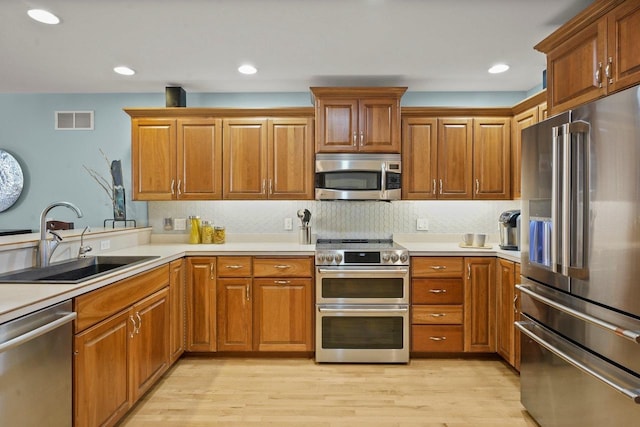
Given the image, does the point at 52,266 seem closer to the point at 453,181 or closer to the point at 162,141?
the point at 162,141

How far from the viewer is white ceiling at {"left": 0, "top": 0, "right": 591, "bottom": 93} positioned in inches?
88.8

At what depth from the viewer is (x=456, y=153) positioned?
3.53m

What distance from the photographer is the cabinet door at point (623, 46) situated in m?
1.65

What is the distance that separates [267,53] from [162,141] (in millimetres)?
1358

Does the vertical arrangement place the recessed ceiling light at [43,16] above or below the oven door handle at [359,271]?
above

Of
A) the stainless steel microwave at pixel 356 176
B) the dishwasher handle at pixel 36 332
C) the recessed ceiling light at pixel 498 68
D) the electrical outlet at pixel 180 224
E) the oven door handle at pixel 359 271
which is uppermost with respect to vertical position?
the recessed ceiling light at pixel 498 68

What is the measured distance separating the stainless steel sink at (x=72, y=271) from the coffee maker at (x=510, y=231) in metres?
2.84

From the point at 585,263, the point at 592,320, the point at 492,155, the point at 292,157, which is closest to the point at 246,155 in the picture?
the point at 292,157

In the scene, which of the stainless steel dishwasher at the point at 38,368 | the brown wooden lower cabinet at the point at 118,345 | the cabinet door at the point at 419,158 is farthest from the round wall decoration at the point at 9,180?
the cabinet door at the point at 419,158

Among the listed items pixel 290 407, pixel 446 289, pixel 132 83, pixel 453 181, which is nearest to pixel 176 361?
pixel 290 407

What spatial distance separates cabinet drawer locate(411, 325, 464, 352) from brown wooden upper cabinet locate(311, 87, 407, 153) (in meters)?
1.57

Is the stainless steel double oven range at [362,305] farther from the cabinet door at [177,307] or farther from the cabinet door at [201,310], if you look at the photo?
the cabinet door at [177,307]

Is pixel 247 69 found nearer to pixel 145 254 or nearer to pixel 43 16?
pixel 43 16

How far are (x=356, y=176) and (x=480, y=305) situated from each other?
1512mm
